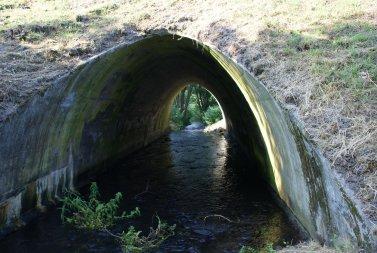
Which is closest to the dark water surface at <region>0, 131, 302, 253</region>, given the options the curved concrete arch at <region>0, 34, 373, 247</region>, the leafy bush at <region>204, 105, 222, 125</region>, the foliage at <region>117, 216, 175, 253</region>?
the foliage at <region>117, 216, 175, 253</region>

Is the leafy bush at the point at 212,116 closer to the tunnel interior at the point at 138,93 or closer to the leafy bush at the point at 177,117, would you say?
the leafy bush at the point at 177,117

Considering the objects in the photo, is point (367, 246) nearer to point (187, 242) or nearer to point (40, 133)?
point (187, 242)

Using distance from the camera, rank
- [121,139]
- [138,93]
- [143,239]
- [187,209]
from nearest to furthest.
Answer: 1. [143,239]
2. [187,209]
3. [138,93]
4. [121,139]

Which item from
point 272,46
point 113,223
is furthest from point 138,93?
point 272,46

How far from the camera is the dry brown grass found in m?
6.05

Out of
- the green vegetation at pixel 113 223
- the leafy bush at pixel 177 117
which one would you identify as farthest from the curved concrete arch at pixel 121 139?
the leafy bush at pixel 177 117

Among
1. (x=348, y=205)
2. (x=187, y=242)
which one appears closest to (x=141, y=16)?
(x=187, y=242)

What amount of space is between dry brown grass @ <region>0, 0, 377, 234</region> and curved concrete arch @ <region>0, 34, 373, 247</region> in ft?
0.84

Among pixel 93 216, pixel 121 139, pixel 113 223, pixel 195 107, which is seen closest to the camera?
pixel 93 216

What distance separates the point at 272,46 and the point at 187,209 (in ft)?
13.5

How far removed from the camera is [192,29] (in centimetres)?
950

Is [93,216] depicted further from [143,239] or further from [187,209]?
[187,209]

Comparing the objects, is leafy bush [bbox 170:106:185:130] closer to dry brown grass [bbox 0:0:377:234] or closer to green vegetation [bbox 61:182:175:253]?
dry brown grass [bbox 0:0:377:234]

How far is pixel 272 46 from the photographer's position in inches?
327
